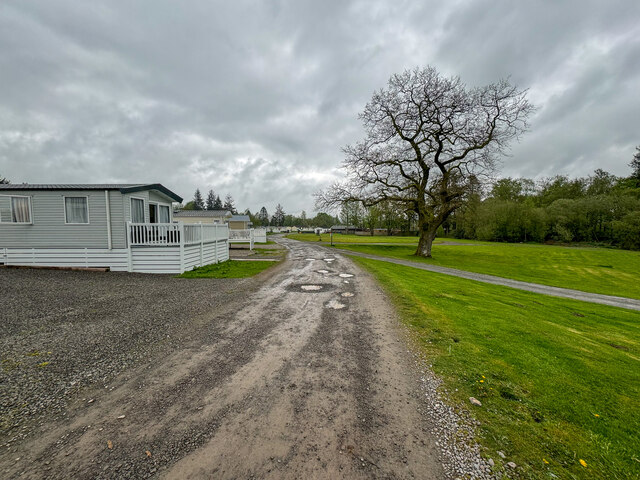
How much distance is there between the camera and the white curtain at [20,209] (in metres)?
10.6

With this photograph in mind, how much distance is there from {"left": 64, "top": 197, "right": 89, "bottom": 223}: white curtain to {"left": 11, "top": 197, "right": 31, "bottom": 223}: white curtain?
1.61m

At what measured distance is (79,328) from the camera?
4.84 metres

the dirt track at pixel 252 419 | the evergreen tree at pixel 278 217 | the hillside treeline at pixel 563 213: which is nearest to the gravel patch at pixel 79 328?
the dirt track at pixel 252 419

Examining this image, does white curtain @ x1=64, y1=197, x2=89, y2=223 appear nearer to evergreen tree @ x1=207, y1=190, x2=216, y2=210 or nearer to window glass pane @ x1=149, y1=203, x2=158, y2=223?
window glass pane @ x1=149, y1=203, x2=158, y2=223

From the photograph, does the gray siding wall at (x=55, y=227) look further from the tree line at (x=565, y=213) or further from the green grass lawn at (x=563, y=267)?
the tree line at (x=565, y=213)

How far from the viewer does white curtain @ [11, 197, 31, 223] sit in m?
10.6

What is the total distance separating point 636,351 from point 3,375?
10.4 metres

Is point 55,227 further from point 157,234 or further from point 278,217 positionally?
point 278,217

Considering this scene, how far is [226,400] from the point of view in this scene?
112 inches

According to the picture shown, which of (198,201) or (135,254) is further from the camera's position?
(198,201)

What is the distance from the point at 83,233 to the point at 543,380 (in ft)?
49.7

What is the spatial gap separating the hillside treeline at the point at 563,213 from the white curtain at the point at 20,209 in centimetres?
2819

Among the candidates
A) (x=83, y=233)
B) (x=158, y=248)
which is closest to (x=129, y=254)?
(x=158, y=248)

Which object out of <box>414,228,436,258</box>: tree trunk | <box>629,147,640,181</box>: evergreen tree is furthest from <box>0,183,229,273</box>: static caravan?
<box>629,147,640,181</box>: evergreen tree
